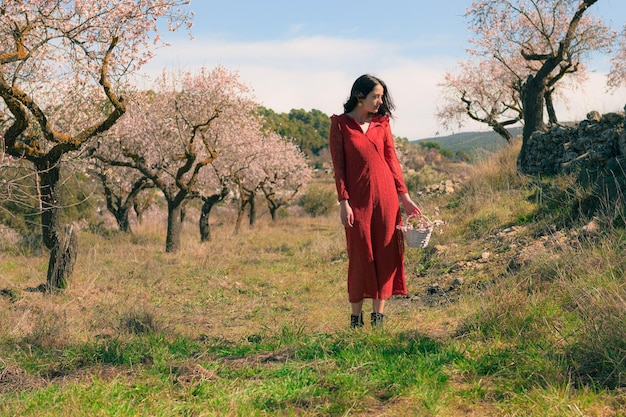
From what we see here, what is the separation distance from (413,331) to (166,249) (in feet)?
40.5

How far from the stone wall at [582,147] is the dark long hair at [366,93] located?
466cm

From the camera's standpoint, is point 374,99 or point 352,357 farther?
point 374,99

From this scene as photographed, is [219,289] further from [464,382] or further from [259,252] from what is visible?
[464,382]

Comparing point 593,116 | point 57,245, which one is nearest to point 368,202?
point 57,245

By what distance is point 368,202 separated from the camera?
4.89 meters

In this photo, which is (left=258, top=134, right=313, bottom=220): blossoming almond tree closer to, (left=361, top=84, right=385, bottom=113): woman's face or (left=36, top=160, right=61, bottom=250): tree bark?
(left=36, top=160, right=61, bottom=250): tree bark

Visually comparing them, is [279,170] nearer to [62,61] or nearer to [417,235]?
[62,61]

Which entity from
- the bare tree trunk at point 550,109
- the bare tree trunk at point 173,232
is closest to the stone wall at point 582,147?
the bare tree trunk at point 550,109

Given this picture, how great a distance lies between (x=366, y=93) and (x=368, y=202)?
91cm

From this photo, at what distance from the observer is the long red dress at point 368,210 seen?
488 cm

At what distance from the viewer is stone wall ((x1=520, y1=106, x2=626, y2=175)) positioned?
947 cm

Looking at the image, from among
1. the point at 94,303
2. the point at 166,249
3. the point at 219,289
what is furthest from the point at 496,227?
the point at 166,249

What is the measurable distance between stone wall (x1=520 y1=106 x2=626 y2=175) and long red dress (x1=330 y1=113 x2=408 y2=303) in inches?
190

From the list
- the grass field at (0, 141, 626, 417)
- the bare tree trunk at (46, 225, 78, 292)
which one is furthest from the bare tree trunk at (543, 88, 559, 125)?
the bare tree trunk at (46, 225, 78, 292)
